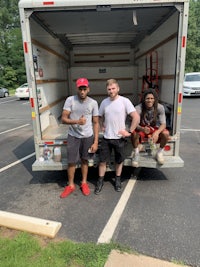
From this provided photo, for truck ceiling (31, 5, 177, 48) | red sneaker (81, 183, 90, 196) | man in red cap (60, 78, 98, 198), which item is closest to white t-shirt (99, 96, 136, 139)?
man in red cap (60, 78, 98, 198)

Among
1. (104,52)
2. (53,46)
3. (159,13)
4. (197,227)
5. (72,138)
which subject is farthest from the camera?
(104,52)

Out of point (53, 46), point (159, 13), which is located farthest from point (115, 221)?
point (53, 46)

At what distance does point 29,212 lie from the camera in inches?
139

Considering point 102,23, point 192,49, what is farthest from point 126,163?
point 192,49

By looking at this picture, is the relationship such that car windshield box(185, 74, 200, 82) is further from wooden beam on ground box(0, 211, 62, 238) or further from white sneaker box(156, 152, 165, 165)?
wooden beam on ground box(0, 211, 62, 238)

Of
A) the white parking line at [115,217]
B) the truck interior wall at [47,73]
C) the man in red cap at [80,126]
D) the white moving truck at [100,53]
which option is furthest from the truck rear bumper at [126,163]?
the truck interior wall at [47,73]

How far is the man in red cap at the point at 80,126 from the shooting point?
3812 mm

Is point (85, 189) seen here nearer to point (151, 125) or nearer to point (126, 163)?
point (126, 163)

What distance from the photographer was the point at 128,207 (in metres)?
3.61

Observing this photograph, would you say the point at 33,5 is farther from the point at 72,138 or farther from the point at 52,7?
the point at 72,138

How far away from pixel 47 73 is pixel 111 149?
7.85 ft

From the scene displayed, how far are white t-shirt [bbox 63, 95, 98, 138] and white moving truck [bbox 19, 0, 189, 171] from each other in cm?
46

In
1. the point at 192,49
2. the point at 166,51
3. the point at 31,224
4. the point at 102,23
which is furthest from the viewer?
the point at 192,49

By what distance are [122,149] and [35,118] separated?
4.81 ft
